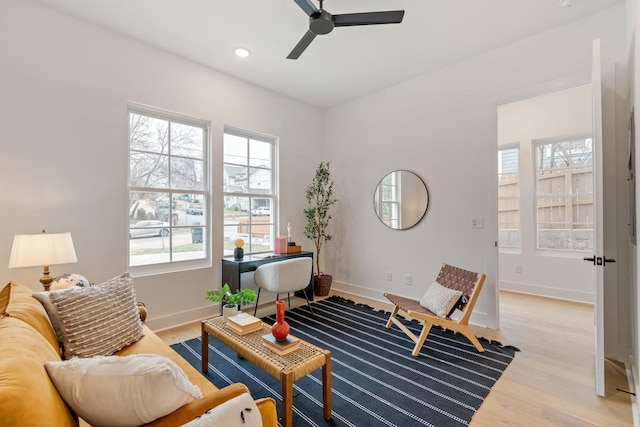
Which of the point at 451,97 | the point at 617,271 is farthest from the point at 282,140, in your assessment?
the point at 617,271

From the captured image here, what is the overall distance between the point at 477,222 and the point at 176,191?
3.36 meters

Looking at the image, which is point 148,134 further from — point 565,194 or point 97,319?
point 565,194

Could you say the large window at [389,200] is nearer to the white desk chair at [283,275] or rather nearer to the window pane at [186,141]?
the white desk chair at [283,275]

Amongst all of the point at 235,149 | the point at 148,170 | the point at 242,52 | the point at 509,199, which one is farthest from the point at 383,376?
the point at 509,199

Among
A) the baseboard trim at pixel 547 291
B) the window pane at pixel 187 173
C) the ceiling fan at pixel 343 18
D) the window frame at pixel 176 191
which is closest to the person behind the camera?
the ceiling fan at pixel 343 18

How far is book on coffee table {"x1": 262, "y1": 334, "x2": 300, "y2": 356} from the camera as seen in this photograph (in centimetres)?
172

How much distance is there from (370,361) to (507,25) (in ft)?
10.7

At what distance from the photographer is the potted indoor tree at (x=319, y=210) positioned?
14.5 feet

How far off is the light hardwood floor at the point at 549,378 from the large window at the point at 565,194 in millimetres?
1242

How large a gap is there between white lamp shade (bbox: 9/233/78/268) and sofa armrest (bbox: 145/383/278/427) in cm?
180

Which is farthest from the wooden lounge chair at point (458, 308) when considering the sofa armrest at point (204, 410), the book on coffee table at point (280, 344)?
the sofa armrest at point (204, 410)

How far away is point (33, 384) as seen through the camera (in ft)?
2.55

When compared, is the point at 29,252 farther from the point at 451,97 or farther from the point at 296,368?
the point at 451,97

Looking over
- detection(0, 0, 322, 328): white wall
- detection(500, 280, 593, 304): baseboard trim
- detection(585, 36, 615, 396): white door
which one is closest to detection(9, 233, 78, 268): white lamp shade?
detection(0, 0, 322, 328): white wall
